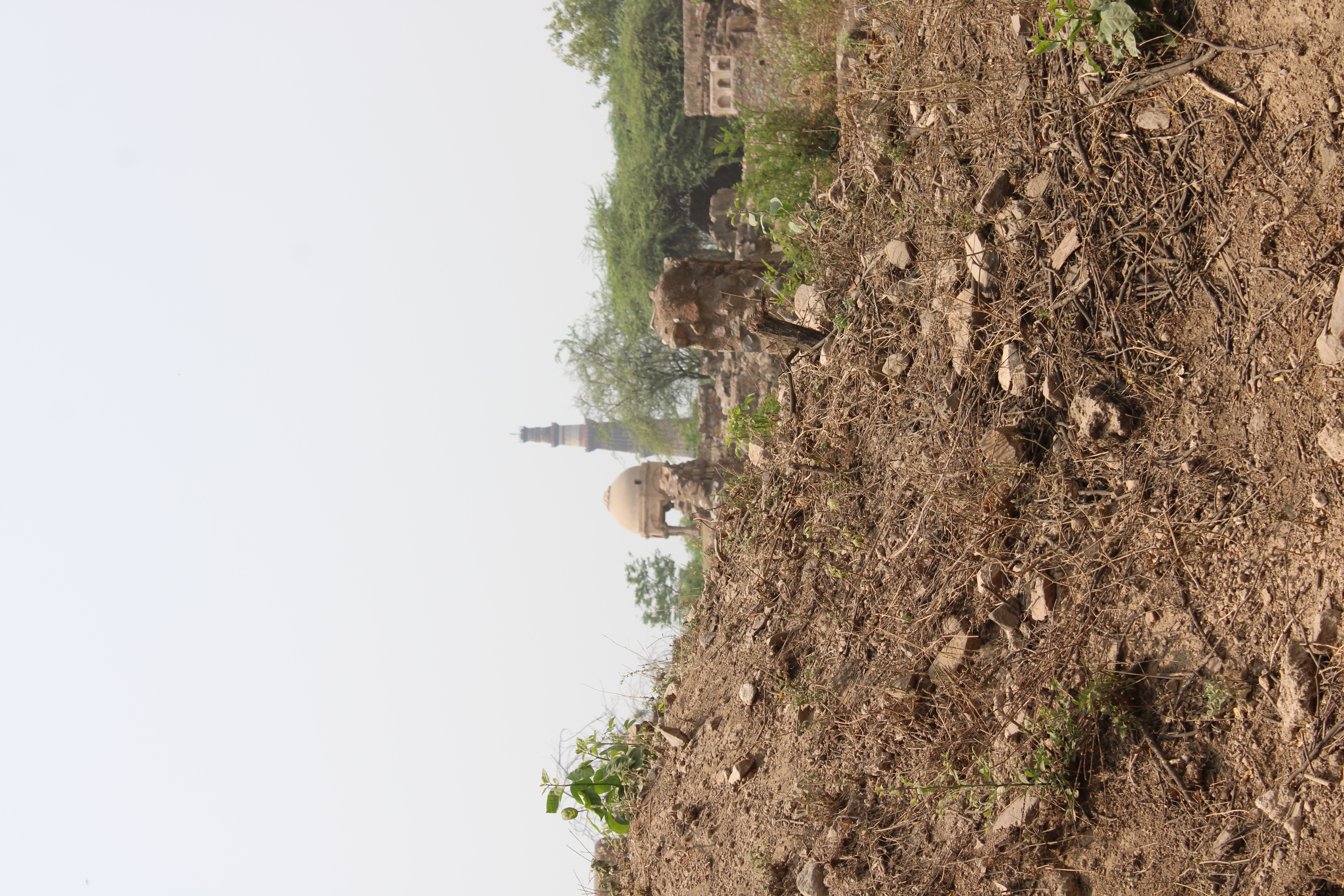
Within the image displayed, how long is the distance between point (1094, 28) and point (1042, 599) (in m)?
2.15

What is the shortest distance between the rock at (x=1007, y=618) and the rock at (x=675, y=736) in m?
2.19

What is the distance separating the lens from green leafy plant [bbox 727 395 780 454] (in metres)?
4.93

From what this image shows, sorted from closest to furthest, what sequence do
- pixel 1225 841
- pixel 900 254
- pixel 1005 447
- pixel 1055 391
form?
1. pixel 1225 841
2. pixel 1055 391
3. pixel 1005 447
4. pixel 900 254

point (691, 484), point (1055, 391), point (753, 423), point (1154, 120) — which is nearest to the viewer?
point (1154, 120)

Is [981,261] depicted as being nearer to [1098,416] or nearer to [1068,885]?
[1098,416]

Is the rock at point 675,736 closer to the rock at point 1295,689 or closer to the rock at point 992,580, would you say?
the rock at point 992,580

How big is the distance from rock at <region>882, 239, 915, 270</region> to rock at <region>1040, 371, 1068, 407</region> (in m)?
1.14

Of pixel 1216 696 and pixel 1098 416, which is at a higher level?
pixel 1098 416

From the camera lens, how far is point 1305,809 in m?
2.13

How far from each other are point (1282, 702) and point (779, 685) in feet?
7.33

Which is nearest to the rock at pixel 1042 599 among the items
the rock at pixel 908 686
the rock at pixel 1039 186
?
the rock at pixel 908 686

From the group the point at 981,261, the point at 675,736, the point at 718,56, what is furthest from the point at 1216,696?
the point at 718,56

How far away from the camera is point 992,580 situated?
10.2 ft

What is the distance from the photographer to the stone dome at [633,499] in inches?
521
